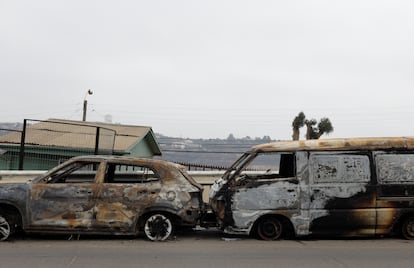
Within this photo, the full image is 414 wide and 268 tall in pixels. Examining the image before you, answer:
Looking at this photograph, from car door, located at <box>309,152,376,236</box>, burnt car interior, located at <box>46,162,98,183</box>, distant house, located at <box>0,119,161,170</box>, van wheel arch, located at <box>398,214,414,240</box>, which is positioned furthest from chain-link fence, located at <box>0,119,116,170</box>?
van wheel arch, located at <box>398,214,414,240</box>

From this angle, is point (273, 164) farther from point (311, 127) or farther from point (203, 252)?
point (311, 127)

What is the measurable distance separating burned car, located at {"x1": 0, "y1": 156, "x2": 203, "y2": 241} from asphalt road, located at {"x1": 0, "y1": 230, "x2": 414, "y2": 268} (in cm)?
29

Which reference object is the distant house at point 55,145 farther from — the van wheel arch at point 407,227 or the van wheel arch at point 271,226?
the van wheel arch at point 407,227

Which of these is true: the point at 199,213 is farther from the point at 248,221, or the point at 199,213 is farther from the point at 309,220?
the point at 309,220

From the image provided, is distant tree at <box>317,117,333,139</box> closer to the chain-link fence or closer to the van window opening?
the van window opening

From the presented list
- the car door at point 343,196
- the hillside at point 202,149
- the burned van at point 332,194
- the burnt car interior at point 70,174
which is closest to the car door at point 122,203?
the burnt car interior at point 70,174

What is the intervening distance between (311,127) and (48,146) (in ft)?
30.9

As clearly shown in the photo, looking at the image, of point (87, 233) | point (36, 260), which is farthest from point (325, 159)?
point (36, 260)

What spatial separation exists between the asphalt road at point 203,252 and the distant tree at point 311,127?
7.50 metres

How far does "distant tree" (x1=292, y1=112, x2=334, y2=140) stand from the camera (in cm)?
1653

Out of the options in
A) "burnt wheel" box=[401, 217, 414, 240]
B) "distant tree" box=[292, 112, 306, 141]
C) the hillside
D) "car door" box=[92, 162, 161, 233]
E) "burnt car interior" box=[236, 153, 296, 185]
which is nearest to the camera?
"car door" box=[92, 162, 161, 233]

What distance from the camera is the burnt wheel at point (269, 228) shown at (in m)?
9.34

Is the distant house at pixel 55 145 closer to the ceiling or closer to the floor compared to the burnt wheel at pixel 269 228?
closer to the ceiling

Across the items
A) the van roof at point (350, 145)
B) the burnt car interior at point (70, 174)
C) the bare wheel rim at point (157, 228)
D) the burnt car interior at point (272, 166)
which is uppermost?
the van roof at point (350, 145)
